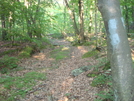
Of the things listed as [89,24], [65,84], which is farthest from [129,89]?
[89,24]

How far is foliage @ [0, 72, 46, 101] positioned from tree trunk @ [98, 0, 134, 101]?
4.35 m

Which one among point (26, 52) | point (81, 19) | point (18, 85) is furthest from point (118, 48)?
point (81, 19)

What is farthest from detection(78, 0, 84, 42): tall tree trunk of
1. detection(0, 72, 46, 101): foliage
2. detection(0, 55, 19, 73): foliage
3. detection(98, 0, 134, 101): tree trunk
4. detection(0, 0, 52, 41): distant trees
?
detection(98, 0, 134, 101): tree trunk

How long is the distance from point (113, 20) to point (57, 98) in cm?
369

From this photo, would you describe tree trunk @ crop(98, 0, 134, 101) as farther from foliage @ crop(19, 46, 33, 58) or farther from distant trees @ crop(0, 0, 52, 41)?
foliage @ crop(19, 46, 33, 58)

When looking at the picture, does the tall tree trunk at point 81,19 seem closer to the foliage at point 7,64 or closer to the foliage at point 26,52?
the foliage at point 26,52

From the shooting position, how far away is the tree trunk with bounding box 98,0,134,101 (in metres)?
1.96

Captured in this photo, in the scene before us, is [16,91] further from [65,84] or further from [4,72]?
[4,72]

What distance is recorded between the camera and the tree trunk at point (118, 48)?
196 centimetres

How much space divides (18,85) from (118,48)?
5.47 m

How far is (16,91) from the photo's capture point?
5.48 m

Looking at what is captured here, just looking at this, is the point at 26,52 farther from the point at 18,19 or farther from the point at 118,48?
the point at 118,48

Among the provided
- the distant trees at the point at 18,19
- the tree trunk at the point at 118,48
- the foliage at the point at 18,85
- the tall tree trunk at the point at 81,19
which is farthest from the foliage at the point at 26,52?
the tree trunk at the point at 118,48

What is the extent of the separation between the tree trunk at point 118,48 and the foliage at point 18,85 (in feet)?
14.3
